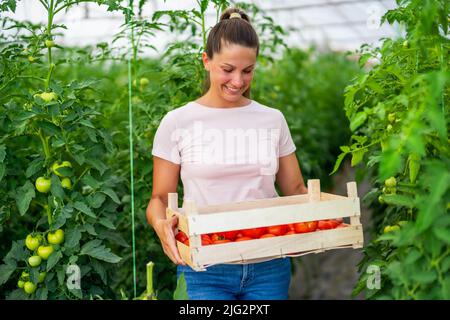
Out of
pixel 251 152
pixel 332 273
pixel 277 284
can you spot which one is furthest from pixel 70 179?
pixel 332 273

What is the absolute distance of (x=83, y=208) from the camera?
86.4 inches

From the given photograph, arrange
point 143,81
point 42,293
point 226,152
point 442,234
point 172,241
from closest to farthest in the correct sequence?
point 442,234, point 172,241, point 226,152, point 42,293, point 143,81

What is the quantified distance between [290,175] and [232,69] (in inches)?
19.2

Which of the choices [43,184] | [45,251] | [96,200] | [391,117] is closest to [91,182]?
[96,200]

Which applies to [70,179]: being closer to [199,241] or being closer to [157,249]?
[157,249]

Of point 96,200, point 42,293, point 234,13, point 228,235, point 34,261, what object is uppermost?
point 234,13

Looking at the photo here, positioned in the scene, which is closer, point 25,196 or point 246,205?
point 246,205

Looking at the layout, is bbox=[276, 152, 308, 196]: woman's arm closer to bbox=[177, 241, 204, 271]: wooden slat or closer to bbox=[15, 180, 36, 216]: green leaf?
bbox=[177, 241, 204, 271]: wooden slat

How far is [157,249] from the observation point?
2.85 m

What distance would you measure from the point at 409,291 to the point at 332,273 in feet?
11.8

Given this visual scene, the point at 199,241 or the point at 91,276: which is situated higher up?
the point at 199,241

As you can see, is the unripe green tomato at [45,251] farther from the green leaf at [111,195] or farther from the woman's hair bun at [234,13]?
the woman's hair bun at [234,13]

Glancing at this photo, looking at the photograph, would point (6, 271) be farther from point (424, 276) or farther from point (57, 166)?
point (424, 276)
